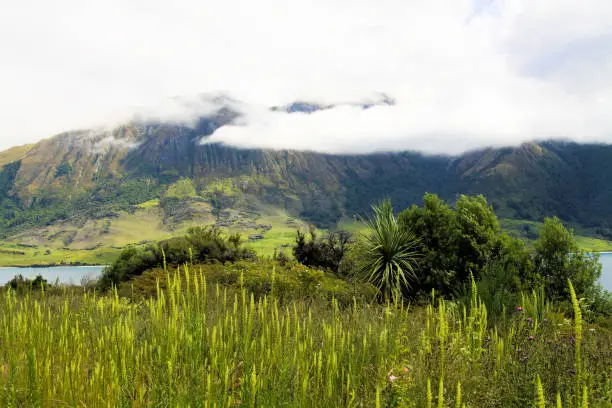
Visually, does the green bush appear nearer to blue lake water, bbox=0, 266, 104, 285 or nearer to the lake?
the lake

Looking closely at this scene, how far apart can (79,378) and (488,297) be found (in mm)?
9105

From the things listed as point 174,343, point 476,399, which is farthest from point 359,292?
point 174,343

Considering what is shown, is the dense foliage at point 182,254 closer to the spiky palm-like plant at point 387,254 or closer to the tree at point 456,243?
the spiky palm-like plant at point 387,254

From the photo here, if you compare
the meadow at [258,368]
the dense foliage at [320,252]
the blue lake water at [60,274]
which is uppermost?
the meadow at [258,368]

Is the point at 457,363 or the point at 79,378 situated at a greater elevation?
the point at 79,378

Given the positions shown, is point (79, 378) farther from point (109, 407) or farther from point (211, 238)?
point (211, 238)

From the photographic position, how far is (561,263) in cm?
1594

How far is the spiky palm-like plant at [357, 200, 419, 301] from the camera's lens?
54.9 feet

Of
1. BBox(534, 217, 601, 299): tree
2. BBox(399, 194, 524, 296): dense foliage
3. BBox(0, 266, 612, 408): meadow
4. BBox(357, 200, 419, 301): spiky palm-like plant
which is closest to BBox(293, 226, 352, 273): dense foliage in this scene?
BBox(357, 200, 419, 301): spiky palm-like plant

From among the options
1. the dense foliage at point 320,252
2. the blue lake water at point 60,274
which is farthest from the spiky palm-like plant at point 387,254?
the blue lake water at point 60,274

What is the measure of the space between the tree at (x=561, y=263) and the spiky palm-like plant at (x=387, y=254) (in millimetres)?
4644

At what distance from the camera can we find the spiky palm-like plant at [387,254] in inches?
658

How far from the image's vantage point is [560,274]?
51.9 feet

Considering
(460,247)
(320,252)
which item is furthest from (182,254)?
(460,247)
